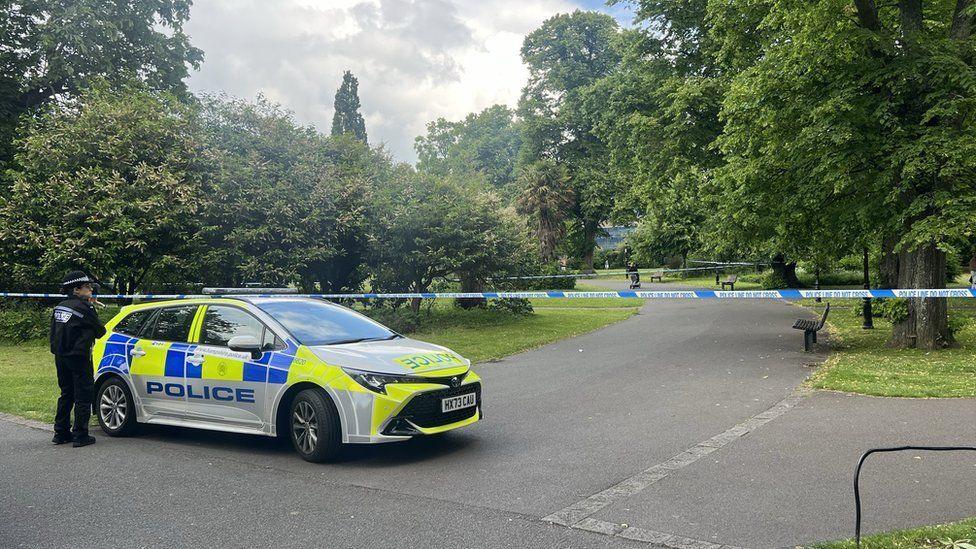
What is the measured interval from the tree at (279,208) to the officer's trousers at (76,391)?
9.54 m

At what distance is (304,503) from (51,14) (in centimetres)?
2465

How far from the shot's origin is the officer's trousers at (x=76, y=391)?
25.5ft

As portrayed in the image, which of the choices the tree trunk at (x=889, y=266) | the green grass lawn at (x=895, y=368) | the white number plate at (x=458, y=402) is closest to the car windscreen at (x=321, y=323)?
the white number plate at (x=458, y=402)

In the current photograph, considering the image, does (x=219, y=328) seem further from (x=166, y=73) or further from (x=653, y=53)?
(x=166, y=73)

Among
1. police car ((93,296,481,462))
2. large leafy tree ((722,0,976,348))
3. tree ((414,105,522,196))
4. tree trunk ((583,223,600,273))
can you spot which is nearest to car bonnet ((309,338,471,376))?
police car ((93,296,481,462))

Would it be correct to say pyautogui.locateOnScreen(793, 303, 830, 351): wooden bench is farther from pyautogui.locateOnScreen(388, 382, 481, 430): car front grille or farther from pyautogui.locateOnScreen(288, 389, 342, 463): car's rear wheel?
pyautogui.locateOnScreen(288, 389, 342, 463): car's rear wheel

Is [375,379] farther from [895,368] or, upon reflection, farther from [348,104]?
[348,104]

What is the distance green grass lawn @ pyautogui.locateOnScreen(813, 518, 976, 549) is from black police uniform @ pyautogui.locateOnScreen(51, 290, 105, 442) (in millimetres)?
7137

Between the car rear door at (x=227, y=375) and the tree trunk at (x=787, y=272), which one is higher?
the tree trunk at (x=787, y=272)

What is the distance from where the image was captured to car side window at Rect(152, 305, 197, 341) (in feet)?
25.8

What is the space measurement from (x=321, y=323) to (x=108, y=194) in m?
13.4

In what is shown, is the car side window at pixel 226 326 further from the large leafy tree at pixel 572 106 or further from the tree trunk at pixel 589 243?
the tree trunk at pixel 589 243

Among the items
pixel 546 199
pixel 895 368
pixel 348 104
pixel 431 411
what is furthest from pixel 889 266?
pixel 348 104

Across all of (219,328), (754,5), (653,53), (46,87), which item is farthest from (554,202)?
(219,328)
